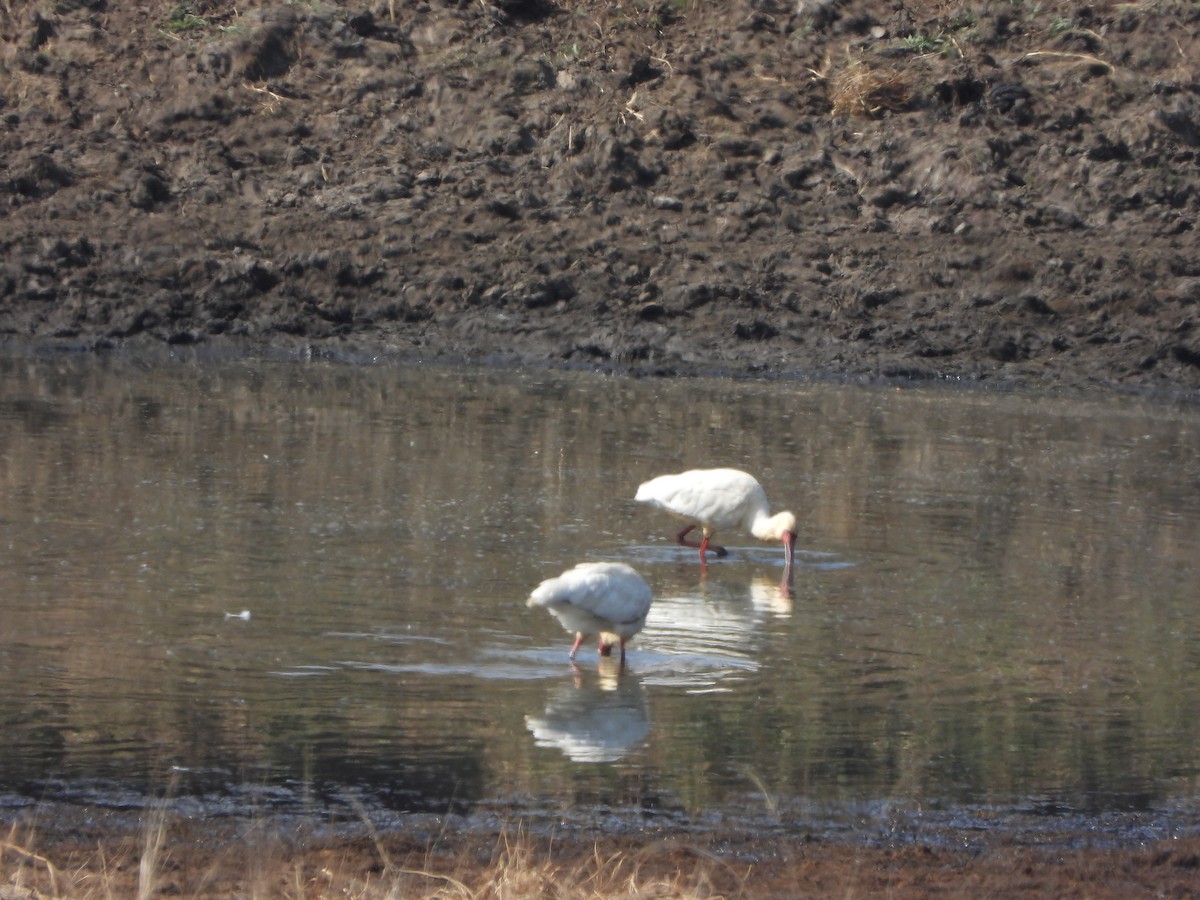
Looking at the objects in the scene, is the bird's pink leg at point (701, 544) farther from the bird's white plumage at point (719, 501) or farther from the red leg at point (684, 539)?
the bird's white plumage at point (719, 501)

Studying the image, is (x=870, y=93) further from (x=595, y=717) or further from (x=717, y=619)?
(x=595, y=717)

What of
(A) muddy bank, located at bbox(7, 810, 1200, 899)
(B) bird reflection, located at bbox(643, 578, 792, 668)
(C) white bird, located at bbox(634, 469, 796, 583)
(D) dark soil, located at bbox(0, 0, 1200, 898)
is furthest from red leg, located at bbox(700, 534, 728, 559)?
(D) dark soil, located at bbox(0, 0, 1200, 898)

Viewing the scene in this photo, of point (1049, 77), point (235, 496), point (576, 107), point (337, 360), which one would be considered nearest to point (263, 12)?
point (576, 107)

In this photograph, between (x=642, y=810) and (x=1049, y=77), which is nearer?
(x=642, y=810)

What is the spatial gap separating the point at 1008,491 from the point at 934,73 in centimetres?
1132

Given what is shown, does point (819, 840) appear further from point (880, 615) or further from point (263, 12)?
point (263, 12)

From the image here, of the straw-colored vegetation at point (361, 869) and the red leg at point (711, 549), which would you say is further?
the red leg at point (711, 549)

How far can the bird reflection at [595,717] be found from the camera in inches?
278

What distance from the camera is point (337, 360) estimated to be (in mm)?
19328

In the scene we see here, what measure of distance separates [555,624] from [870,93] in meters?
15.2

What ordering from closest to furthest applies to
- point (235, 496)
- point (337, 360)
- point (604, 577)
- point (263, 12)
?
point (604, 577), point (235, 496), point (337, 360), point (263, 12)

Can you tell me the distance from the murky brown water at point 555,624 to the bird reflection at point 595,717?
0.02 m

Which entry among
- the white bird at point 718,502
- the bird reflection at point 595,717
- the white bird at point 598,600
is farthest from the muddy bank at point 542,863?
the white bird at point 718,502

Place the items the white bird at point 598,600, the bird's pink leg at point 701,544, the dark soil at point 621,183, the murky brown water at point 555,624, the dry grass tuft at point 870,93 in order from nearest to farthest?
1. the murky brown water at point 555,624
2. the white bird at point 598,600
3. the bird's pink leg at point 701,544
4. the dark soil at point 621,183
5. the dry grass tuft at point 870,93
